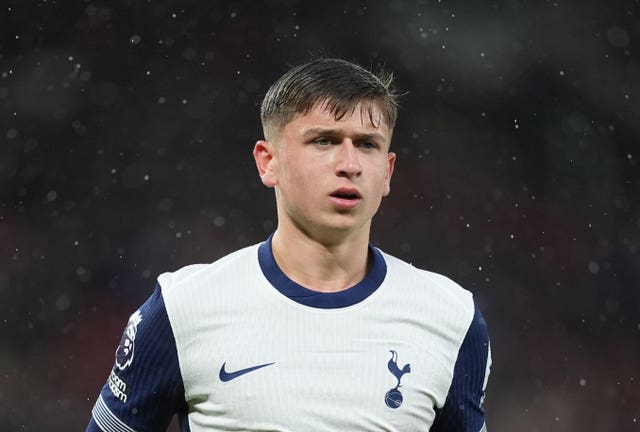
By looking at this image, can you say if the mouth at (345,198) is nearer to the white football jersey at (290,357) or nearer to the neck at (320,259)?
the neck at (320,259)

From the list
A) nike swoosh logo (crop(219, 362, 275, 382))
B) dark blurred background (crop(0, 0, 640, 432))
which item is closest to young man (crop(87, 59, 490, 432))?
nike swoosh logo (crop(219, 362, 275, 382))

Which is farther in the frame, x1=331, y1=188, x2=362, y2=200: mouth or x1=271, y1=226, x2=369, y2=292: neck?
x1=271, y1=226, x2=369, y2=292: neck

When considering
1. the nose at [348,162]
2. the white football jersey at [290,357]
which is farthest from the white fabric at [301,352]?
the nose at [348,162]

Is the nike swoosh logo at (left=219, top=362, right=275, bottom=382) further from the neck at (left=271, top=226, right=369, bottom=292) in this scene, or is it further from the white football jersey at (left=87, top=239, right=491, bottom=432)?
the neck at (left=271, top=226, right=369, bottom=292)

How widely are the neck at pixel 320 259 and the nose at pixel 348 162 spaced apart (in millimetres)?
225

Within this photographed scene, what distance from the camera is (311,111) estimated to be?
8.43 feet

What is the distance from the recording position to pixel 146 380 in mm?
2580

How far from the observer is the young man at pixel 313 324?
2502 mm

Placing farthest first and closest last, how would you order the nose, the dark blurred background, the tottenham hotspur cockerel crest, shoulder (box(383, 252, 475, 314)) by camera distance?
the dark blurred background < shoulder (box(383, 252, 475, 314)) < the tottenham hotspur cockerel crest < the nose

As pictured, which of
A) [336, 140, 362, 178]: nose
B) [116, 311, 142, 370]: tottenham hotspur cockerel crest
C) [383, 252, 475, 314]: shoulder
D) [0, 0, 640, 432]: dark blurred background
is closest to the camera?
[336, 140, 362, 178]: nose

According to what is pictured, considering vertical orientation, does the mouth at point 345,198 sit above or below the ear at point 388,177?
below

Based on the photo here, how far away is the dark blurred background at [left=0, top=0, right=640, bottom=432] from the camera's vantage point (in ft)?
23.7

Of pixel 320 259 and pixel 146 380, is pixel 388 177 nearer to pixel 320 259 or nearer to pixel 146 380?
pixel 320 259

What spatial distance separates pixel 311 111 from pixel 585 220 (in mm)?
5390
